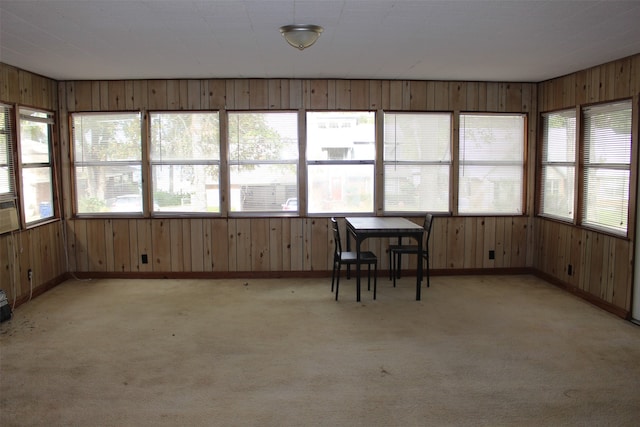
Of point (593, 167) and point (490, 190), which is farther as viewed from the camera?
point (490, 190)

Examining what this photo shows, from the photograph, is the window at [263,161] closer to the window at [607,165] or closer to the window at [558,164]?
the window at [558,164]

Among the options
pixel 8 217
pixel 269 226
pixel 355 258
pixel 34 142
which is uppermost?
pixel 34 142

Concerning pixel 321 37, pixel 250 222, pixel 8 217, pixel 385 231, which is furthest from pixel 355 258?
pixel 8 217

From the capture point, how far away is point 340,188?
252 inches

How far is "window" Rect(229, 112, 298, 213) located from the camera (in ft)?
20.6

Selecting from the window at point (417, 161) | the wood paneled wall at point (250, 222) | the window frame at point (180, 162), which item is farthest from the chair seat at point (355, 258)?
the window frame at point (180, 162)

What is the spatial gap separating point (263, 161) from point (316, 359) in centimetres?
304

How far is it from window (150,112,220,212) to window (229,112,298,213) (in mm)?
223

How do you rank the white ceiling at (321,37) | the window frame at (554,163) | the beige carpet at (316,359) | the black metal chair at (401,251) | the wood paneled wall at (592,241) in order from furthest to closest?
the black metal chair at (401,251), the window frame at (554,163), the wood paneled wall at (592,241), the white ceiling at (321,37), the beige carpet at (316,359)

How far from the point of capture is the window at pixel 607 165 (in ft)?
16.1

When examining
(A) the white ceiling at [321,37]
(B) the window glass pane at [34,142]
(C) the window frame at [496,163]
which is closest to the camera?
(A) the white ceiling at [321,37]

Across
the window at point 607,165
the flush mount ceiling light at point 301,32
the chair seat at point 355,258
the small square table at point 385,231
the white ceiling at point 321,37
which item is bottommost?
the chair seat at point 355,258

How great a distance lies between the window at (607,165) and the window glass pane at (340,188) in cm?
235

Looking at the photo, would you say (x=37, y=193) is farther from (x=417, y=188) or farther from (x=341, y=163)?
(x=417, y=188)
